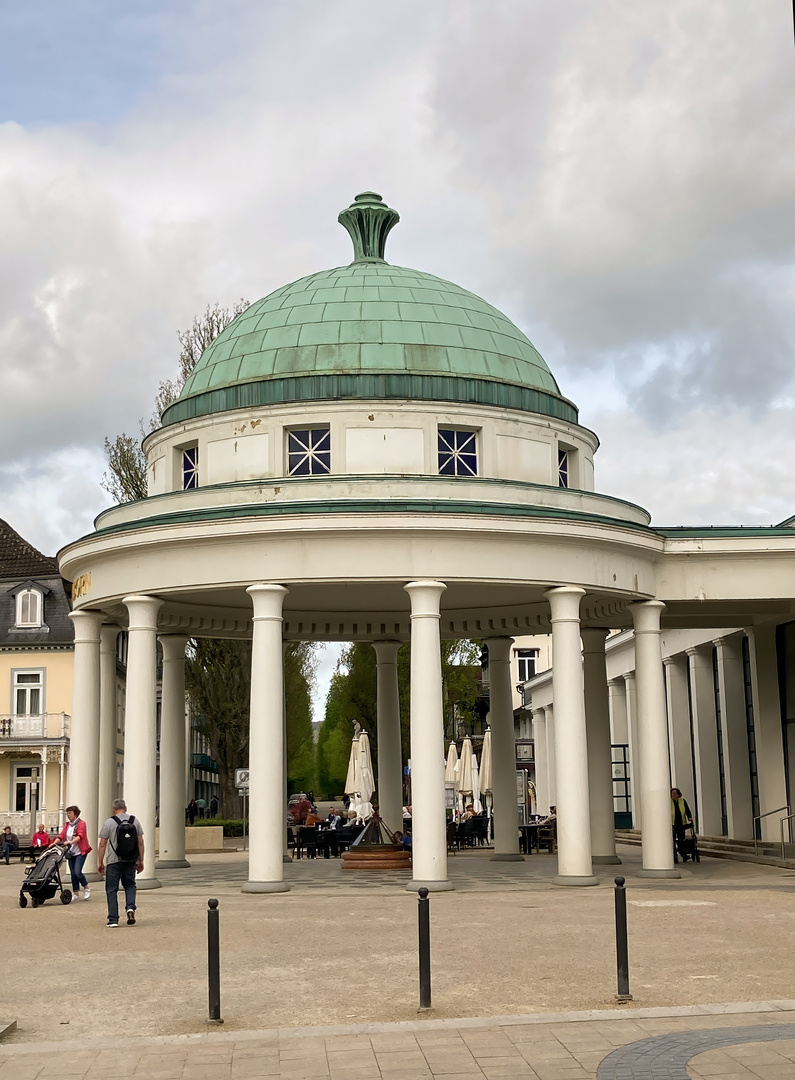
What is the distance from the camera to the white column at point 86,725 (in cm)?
2641

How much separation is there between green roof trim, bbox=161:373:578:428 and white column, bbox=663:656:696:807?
16952 mm

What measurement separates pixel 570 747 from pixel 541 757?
42212 mm

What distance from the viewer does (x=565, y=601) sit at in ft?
81.2

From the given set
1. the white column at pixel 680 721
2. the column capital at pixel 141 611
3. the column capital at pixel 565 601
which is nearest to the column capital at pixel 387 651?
the column capital at pixel 565 601

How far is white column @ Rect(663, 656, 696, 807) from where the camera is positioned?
42844 mm

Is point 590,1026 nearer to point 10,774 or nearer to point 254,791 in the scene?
point 254,791

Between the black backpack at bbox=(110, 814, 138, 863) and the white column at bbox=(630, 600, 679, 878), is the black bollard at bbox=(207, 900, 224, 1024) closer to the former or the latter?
the black backpack at bbox=(110, 814, 138, 863)

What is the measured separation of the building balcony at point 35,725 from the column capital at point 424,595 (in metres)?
34.5

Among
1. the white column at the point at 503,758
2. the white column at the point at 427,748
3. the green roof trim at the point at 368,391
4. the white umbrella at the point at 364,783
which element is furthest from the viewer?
the white umbrella at the point at 364,783

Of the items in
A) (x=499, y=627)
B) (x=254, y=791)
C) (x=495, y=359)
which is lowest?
(x=254, y=791)

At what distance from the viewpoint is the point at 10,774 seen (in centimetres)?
5497

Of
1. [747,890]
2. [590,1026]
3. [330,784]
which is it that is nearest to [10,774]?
[747,890]

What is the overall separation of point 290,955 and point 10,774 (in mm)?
42869

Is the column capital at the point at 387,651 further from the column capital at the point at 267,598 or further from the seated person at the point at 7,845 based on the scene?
the seated person at the point at 7,845
